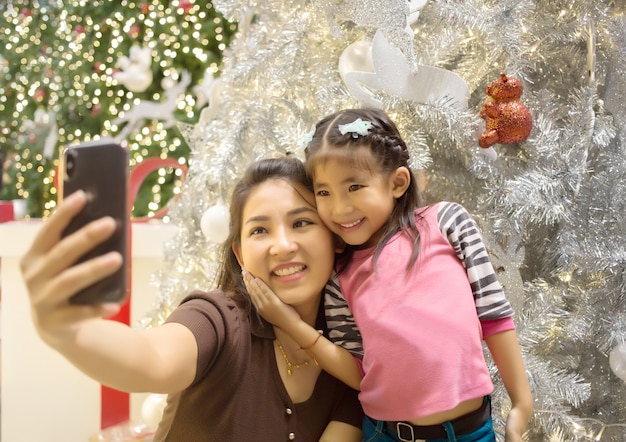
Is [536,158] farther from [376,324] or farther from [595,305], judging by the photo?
[376,324]

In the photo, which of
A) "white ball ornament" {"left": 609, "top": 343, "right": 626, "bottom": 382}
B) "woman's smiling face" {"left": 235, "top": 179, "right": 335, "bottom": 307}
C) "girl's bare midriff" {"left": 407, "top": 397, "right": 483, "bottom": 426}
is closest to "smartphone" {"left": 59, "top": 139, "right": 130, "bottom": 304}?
"woman's smiling face" {"left": 235, "top": 179, "right": 335, "bottom": 307}

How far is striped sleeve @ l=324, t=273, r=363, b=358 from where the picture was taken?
1.17 metres

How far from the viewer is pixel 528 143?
1432mm

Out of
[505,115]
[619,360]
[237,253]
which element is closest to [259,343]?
[237,253]

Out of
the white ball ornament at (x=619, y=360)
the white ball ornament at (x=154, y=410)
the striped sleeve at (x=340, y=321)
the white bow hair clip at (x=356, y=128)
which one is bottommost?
the white ball ornament at (x=154, y=410)

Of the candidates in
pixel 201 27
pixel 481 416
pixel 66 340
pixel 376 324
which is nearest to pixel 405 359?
pixel 376 324

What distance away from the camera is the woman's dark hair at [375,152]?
112 cm

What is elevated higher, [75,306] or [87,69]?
[87,69]

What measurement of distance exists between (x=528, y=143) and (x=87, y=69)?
118 inches

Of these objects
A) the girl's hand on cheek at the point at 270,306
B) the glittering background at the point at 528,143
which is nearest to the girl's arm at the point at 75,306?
the girl's hand on cheek at the point at 270,306

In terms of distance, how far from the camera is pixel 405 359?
1.03m

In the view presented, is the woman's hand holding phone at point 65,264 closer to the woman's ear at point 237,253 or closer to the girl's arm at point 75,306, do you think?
the girl's arm at point 75,306

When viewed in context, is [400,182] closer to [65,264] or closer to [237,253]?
[237,253]

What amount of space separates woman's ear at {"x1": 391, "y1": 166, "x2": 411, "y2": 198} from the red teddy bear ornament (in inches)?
10.5
